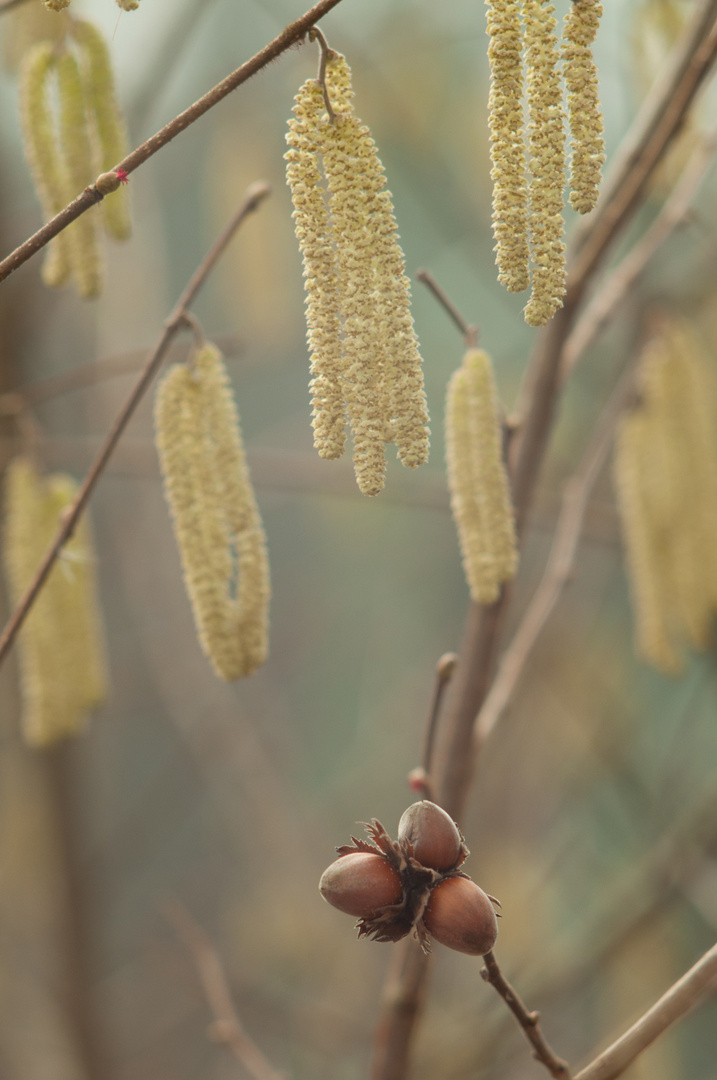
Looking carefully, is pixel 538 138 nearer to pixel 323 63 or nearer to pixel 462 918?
pixel 323 63

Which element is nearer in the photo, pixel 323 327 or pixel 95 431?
pixel 323 327

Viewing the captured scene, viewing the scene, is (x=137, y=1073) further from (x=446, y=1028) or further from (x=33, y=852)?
(x=446, y=1028)

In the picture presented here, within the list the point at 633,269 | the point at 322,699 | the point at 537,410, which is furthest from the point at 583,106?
the point at 322,699

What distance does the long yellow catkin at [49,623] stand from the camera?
3.09 feet

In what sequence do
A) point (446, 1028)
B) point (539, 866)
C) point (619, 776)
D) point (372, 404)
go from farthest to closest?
point (539, 866) → point (446, 1028) → point (619, 776) → point (372, 404)

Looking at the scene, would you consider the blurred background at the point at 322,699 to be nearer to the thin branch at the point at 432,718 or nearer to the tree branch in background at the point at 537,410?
the tree branch in background at the point at 537,410

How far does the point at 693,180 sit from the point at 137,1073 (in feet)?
8.33

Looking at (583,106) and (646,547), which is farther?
(646,547)

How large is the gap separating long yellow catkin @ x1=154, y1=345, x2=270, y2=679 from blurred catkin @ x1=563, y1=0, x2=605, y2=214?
1.07ft

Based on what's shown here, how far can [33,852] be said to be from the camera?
226cm

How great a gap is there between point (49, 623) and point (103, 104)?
1.56 feet

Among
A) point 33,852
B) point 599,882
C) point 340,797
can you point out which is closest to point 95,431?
point 33,852

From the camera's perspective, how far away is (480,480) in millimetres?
705

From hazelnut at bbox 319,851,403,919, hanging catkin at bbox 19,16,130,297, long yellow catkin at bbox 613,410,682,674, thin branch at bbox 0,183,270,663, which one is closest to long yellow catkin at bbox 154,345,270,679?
thin branch at bbox 0,183,270,663
